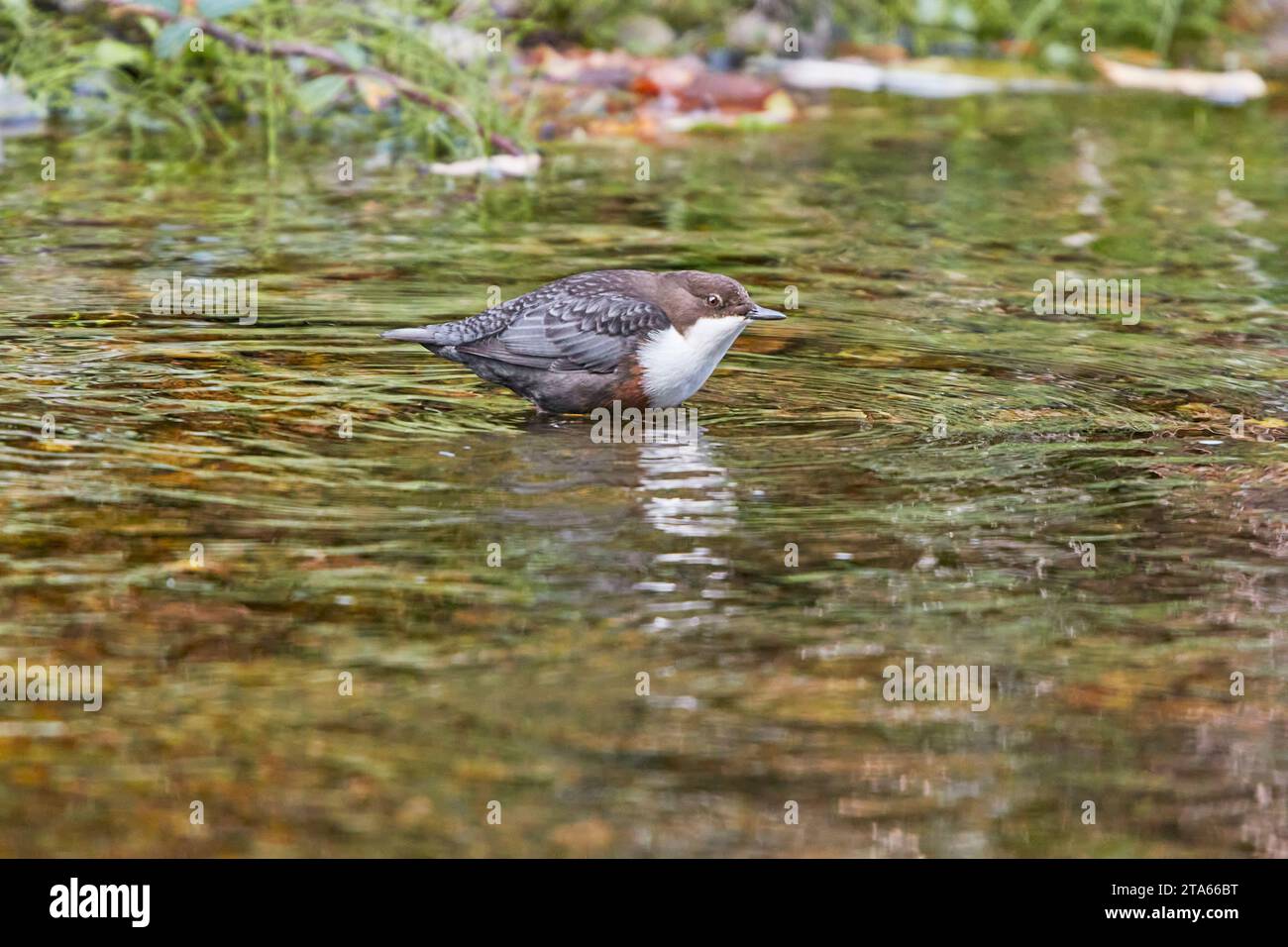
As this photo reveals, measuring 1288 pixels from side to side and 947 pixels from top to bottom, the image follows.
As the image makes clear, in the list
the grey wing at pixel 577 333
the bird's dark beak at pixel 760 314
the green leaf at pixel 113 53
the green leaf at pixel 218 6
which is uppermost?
the green leaf at pixel 218 6

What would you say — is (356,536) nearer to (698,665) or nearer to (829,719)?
(698,665)

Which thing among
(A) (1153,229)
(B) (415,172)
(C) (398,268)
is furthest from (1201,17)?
(C) (398,268)

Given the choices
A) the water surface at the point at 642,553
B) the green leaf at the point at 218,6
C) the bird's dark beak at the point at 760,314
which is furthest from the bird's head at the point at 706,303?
the green leaf at the point at 218,6

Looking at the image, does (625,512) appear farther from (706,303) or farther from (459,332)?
(459,332)

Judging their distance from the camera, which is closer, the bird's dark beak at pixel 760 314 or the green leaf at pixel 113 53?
the bird's dark beak at pixel 760 314

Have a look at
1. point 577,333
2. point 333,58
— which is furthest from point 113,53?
point 577,333

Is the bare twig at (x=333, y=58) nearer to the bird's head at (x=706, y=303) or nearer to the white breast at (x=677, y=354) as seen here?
the bird's head at (x=706, y=303)

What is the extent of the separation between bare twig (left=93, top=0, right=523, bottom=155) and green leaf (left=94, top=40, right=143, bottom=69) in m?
0.22

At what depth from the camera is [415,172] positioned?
12.2 meters

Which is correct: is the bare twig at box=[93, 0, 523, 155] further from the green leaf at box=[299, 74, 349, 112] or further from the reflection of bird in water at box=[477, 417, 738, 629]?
the reflection of bird in water at box=[477, 417, 738, 629]

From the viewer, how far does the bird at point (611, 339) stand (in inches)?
279

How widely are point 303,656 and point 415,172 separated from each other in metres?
7.75

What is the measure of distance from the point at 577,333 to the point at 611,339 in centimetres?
13

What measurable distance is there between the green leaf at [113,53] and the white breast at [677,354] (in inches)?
247
